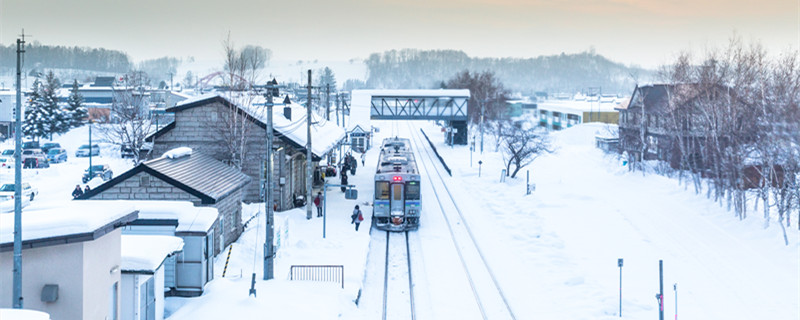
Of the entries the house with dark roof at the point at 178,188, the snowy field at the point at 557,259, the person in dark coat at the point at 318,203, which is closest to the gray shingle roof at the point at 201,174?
the house with dark roof at the point at 178,188

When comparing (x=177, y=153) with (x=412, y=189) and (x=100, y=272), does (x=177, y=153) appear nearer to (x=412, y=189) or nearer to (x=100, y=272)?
(x=412, y=189)

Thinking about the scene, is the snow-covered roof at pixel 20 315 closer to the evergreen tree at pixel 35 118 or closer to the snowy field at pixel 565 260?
the snowy field at pixel 565 260

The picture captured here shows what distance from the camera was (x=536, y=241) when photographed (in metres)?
25.5

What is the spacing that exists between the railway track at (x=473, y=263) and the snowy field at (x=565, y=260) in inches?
12.8

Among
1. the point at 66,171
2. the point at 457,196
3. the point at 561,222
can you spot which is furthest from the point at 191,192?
the point at 66,171

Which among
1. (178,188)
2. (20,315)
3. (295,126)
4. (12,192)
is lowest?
(12,192)

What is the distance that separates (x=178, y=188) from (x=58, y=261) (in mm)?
8960

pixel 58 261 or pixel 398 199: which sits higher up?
pixel 58 261

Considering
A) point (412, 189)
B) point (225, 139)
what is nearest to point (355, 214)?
point (412, 189)

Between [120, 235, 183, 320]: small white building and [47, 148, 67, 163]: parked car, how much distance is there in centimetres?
4255

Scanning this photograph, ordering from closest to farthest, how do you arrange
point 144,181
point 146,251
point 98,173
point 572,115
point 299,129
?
1. point 146,251
2. point 144,181
3. point 299,129
4. point 98,173
5. point 572,115

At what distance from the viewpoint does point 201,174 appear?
2258cm

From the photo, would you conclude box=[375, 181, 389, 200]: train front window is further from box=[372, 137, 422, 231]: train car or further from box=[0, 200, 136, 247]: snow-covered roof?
box=[0, 200, 136, 247]: snow-covered roof

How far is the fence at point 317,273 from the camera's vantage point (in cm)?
1973
